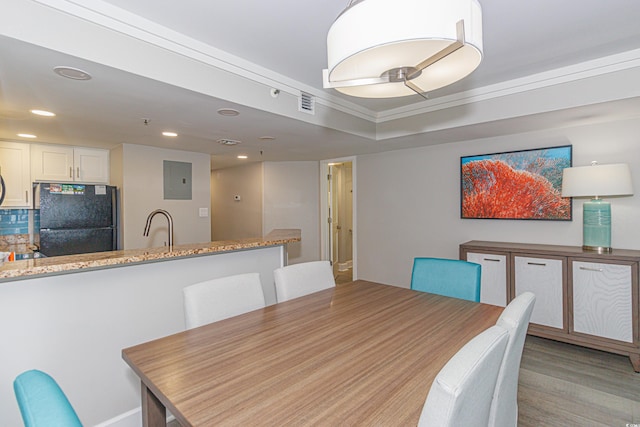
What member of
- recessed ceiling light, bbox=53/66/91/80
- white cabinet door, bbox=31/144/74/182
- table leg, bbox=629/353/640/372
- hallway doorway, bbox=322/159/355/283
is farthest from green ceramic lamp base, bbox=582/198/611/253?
white cabinet door, bbox=31/144/74/182

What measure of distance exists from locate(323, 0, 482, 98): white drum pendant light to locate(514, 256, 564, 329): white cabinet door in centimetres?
235

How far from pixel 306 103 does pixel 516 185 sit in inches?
94.5

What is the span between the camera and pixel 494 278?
10.4 ft

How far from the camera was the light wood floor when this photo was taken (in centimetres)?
193

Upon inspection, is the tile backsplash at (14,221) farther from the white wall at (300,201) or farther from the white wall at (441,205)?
the white wall at (441,205)

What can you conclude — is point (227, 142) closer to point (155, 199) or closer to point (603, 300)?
point (155, 199)

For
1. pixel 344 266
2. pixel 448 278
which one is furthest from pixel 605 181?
pixel 344 266

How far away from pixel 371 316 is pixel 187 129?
248 centimetres

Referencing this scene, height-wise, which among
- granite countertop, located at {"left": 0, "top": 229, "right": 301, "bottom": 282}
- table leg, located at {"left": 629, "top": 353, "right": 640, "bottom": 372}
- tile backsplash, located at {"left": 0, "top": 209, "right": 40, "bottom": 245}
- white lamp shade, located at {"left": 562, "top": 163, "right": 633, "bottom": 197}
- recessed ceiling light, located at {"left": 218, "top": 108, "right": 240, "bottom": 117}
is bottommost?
table leg, located at {"left": 629, "top": 353, "right": 640, "bottom": 372}

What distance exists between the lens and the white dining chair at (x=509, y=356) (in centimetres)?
109

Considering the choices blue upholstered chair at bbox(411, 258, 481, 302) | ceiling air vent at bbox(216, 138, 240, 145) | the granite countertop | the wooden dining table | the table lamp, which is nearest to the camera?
the wooden dining table

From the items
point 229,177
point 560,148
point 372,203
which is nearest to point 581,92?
point 560,148

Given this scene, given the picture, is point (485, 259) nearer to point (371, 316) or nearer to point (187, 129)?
point (371, 316)

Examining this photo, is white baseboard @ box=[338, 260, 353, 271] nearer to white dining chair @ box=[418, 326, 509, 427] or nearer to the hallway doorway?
the hallway doorway
